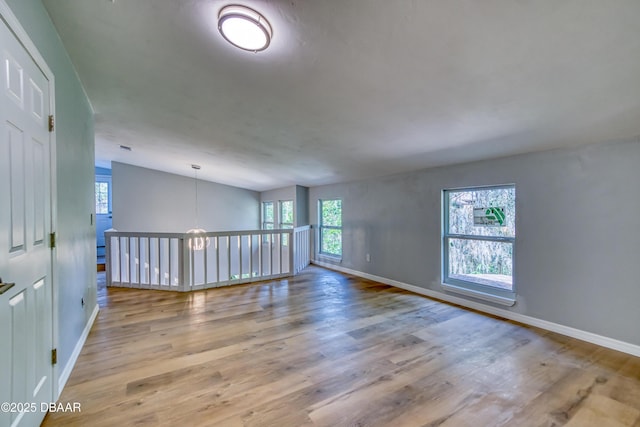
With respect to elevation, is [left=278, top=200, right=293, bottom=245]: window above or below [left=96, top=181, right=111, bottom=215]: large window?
below

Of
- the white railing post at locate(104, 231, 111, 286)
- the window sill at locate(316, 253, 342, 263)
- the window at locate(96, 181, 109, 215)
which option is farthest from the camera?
the window at locate(96, 181, 109, 215)

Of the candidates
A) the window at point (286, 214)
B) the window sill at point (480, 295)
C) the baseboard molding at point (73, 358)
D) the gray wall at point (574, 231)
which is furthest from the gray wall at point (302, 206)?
the baseboard molding at point (73, 358)

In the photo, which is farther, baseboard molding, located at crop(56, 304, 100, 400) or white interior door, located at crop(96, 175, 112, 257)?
white interior door, located at crop(96, 175, 112, 257)

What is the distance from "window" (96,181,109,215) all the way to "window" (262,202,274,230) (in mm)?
4342

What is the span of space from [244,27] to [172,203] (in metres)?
7.13

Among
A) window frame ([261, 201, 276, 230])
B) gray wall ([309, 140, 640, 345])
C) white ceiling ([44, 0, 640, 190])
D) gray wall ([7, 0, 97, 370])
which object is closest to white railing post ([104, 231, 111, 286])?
gray wall ([7, 0, 97, 370])

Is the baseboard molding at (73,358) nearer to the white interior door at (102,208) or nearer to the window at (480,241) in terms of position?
the window at (480,241)

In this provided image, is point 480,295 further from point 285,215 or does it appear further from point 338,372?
point 285,215

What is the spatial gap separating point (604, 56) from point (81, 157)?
162 inches

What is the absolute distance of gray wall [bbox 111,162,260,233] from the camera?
699 centimetres

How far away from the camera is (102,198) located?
781 cm

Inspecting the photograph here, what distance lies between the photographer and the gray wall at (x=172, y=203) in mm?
6988

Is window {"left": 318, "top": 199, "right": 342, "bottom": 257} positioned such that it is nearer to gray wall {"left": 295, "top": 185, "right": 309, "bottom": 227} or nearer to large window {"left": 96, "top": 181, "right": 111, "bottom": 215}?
gray wall {"left": 295, "top": 185, "right": 309, "bottom": 227}

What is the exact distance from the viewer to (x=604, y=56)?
160 centimetres
